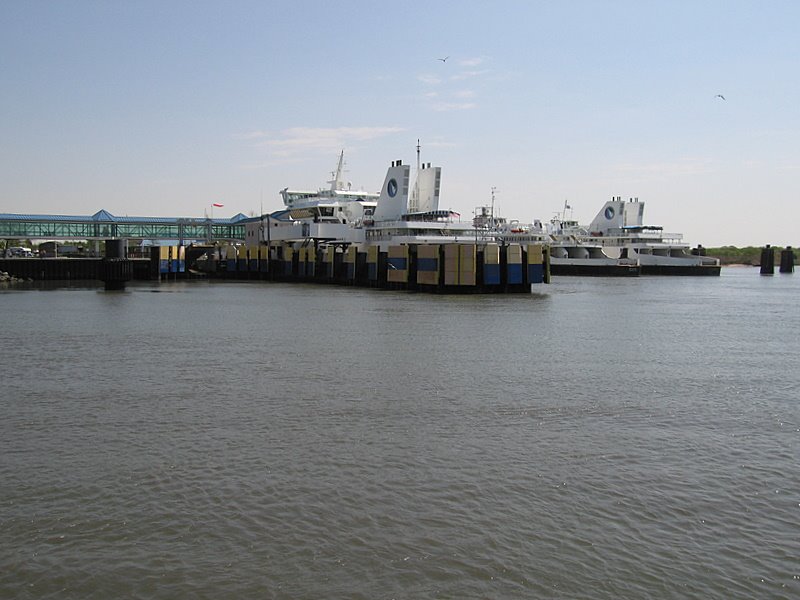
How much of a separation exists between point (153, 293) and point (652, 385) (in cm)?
4211

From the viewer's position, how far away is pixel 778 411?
1609cm

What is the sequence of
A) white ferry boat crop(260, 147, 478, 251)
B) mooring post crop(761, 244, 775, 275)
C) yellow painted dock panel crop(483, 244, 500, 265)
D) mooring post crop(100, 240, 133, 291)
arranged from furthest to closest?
mooring post crop(761, 244, 775, 275) → white ferry boat crop(260, 147, 478, 251) → mooring post crop(100, 240, 133, 291) → yellow painted dock panel crop(483, 244, 500, 265)

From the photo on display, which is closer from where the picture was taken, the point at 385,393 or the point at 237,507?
the point at 237,507

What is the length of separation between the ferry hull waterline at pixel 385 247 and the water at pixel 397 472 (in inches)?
1016

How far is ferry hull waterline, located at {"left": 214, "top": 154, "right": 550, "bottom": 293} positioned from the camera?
50.9 m

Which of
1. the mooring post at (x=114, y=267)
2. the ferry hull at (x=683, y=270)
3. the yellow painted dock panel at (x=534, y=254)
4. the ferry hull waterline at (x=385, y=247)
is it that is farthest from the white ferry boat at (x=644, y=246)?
the mooring post at (x=114, y=267)

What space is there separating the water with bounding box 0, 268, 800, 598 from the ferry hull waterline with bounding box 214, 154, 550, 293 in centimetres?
2581

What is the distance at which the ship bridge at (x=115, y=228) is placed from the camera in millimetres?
97062

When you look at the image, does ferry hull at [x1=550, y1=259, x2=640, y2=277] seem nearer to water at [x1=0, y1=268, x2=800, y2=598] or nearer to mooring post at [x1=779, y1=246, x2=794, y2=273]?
mooring post at [x1=779, y1=246, x2=794, y2=273]

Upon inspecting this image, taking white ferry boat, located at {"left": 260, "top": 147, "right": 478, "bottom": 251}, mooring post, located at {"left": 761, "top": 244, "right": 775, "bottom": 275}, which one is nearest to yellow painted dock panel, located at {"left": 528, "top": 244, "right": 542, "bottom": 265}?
white ferry boat, located at {"left": 260, "top": 147, "right": 478, "bottom": 251}

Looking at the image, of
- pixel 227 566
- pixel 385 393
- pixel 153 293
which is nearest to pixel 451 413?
pixel 385 393

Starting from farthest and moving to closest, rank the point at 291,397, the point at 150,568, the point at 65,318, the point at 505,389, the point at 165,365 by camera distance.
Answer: the point at 65,318 → the point at 165,365 → the point at 505,389 → the point at 291,397 → the point at 150,568

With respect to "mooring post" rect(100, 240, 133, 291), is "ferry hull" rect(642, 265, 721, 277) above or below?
below

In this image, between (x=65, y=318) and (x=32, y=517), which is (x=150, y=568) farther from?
(x=65, y=318)
